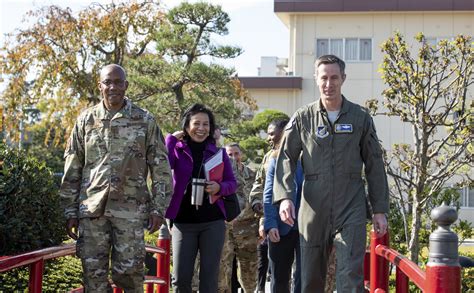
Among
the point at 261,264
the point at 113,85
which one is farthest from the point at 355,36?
the point at 113,85

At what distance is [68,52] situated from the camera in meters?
26.7

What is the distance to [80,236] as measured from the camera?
21.6 ft

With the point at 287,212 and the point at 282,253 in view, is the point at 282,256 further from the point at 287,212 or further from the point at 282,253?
the point at 287,212

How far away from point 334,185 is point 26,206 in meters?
2.88

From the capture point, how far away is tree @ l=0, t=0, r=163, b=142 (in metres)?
26.0

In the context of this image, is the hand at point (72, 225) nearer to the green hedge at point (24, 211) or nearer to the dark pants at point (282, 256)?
the green hedge at point (24, 211)

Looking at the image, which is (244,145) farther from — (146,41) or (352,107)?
(352,107)

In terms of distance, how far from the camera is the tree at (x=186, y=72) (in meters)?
22.0

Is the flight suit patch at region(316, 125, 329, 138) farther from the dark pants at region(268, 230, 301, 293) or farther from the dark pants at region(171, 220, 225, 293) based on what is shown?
the dark pants at region(268, 230, 301, 293)

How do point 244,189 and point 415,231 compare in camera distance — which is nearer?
point 244,189

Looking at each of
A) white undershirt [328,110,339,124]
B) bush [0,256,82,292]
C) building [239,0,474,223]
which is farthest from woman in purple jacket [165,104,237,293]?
building [239,0,474,223]

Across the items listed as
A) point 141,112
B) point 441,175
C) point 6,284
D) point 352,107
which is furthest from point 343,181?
point 441,175

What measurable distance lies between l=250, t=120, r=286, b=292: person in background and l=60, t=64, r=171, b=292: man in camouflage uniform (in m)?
1.61

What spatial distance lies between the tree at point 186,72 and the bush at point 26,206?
1371 centimetres
